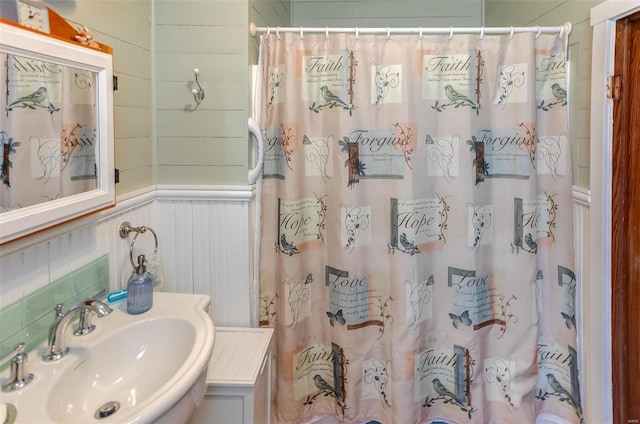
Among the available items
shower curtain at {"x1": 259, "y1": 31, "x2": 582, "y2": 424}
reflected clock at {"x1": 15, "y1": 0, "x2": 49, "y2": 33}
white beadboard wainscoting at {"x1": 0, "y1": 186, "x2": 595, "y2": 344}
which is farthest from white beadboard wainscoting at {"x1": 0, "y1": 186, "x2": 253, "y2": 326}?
reflected clock at {"x1": 15, "y1": 0, "x2": 49, "y2": 33}

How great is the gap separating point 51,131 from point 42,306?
0.47 metres

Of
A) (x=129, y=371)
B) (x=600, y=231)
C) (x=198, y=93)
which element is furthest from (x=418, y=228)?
(x=129, y=371)

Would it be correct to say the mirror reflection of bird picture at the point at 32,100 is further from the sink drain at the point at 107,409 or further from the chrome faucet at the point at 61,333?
the sink drain at the point at 107,409

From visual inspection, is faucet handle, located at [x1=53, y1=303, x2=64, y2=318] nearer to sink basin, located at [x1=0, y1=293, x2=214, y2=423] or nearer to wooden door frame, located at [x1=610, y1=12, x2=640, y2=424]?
sink basin, located at [x1=0, y1=293, x2=214, y2=423]

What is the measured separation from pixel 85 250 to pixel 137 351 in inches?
14.2

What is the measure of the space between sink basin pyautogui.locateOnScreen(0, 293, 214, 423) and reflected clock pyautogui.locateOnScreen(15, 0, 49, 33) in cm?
81

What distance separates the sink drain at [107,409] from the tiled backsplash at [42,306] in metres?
0.24

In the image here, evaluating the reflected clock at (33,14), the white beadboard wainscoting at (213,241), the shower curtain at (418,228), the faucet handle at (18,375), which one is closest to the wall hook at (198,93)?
the shower curtain at (418,228)

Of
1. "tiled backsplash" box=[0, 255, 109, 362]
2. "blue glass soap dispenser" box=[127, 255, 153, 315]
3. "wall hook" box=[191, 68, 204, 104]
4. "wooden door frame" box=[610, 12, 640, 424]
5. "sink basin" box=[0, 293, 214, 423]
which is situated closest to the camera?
"sink basin" box=[0, 293, 214, 423]

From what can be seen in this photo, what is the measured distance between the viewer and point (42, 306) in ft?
3.70

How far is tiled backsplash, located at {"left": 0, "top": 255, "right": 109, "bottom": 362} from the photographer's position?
1.02 m

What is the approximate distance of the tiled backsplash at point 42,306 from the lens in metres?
1.02

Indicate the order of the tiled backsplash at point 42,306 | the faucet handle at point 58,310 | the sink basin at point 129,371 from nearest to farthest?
the sink basin at point 129,371, the tiled backsplash at point 42,306, the faucet handle at point 58,310

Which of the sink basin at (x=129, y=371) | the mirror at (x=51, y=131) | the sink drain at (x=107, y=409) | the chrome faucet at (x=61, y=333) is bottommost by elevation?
the sink drain at (x=107, y=409)
